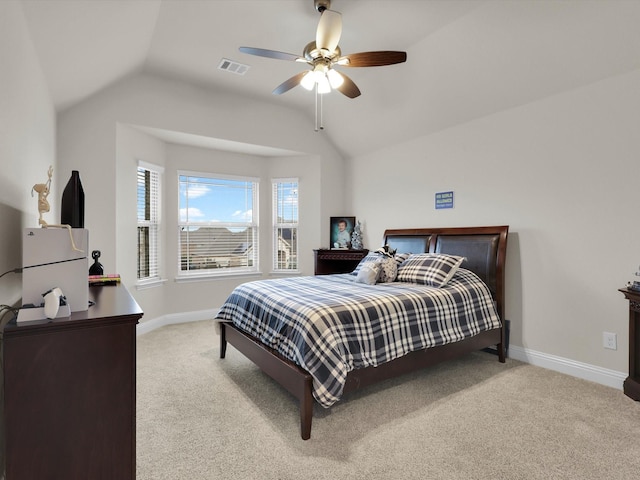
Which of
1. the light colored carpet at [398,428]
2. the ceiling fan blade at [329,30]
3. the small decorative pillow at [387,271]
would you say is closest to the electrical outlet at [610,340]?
the light colored carpet at [398,428]

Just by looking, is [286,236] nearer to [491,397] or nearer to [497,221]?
[497,221]

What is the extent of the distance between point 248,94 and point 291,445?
3.99 metres

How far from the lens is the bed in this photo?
2.05 m

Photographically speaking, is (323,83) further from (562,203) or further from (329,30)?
(562,203)

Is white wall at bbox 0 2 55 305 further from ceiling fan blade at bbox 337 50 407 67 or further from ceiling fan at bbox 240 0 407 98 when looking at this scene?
ceiling fan blade at bbox 337 50 407 67

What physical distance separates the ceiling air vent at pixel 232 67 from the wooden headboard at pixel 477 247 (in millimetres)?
2742

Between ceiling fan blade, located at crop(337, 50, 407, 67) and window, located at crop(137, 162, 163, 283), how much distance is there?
112 inches

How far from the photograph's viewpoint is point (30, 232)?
125cm

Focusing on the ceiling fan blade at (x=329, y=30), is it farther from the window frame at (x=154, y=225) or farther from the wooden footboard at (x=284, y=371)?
the window frame at (x=154, y=225)

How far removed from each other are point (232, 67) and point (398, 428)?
146 inches

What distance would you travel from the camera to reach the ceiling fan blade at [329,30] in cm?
222

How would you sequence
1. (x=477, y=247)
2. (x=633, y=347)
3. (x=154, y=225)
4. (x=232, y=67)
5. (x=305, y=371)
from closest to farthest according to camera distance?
(x=305, y=371) < (x=633, y=347) < (x=477, y=247) < (x=232, y=67) < (x=154, y=225)

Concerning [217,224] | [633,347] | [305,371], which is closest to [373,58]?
[305,371]

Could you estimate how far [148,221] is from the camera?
14.0 feet
